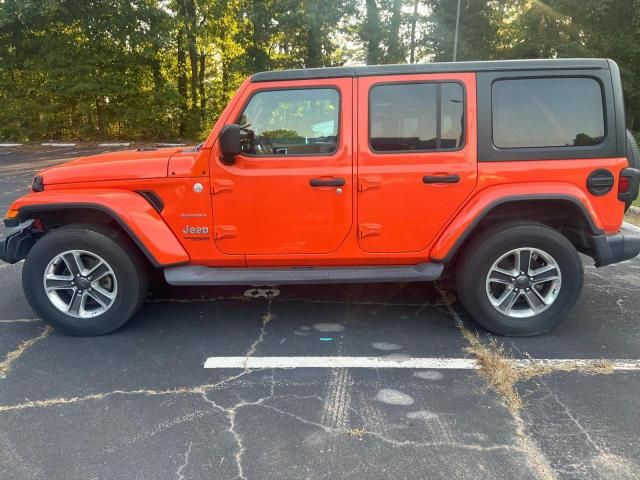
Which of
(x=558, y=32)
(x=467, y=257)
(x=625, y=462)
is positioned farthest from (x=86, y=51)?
(x=625, y=462)

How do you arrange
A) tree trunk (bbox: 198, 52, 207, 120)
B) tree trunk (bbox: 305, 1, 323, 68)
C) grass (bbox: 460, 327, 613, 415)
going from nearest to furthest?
grass (bbox: 460, 327, 613, 415) → tree trunk (bbox: 305, 1, 323, 68) → tree trunk (bbox: 198, 52, 207, 120)

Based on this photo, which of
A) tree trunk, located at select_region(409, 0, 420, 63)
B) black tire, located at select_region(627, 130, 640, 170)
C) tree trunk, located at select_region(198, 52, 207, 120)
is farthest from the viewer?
tree trunk, located at select_region(409, 0, 420, 63)

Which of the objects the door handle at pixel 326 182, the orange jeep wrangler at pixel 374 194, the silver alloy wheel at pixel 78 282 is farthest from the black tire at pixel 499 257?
the silver alloy wheel at pixel 78 282

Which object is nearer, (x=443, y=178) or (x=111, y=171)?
(x=443, y=178)

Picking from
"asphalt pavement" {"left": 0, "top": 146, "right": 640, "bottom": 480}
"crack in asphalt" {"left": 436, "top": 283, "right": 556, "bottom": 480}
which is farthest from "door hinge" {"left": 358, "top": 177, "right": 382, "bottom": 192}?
"crack in asphalt" {"left": 436, "top": 283, "right": 556, "bottom": 480}

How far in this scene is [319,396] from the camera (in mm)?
2898

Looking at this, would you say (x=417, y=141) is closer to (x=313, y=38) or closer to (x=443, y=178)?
(x=443, y=178)

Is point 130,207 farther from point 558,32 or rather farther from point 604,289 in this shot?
point 558,32

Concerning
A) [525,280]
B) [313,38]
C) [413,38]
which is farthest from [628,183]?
[413,38]

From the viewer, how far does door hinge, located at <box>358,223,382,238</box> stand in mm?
3545

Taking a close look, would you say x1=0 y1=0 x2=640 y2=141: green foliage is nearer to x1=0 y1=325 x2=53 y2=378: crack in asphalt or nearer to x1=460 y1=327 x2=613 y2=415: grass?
x1=0 y1=325 x2=53 y2=378: crack in asphalt

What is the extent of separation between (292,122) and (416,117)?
886 mm

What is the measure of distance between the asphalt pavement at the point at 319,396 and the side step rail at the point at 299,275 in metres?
0.43

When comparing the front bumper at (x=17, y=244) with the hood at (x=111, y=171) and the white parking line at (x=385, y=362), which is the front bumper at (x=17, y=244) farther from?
the white parking line at (x=385, y=362)
